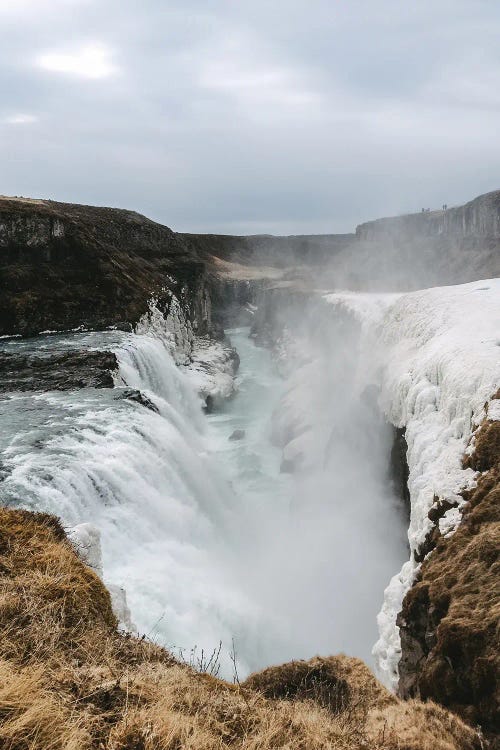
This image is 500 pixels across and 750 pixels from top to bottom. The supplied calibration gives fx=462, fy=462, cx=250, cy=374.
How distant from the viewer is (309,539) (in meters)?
18.4

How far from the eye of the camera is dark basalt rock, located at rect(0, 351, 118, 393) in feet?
67.3

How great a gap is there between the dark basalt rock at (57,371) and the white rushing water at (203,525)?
1.06 m

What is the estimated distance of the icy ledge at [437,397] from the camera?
30.3ft

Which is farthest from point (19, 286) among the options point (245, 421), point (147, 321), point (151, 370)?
point (245, 421)

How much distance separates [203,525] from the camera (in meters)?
15.2

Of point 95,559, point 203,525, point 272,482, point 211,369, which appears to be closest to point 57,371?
point 203,525

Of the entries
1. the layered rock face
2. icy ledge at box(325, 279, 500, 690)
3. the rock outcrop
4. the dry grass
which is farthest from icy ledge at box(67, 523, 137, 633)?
the layered rock face

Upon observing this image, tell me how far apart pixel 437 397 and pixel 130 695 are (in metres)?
11.6

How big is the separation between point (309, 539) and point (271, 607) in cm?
464

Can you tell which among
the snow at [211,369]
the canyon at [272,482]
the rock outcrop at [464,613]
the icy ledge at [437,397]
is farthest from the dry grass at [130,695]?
the snow at [211,369]

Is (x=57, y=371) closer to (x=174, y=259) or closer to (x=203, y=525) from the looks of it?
(x=203, y=525)

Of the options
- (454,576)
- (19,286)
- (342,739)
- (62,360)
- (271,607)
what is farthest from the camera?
(19,286)

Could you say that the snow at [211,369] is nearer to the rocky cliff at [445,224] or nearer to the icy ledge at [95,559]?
the icy ledge at [95,559]

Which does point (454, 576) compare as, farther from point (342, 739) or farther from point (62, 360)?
point (62, 360)
